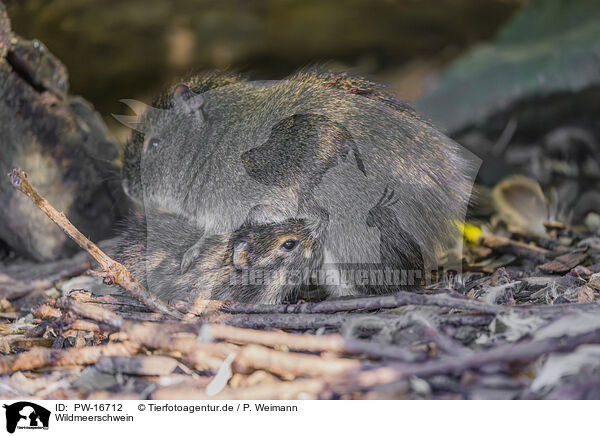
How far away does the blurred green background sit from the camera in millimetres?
5371

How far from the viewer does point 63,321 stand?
6.43ft

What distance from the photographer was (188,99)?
2965 mm

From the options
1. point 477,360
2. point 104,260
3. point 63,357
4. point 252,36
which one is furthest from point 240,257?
point 252,36

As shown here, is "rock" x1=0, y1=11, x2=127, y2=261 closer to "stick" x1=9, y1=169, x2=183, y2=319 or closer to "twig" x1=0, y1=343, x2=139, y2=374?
"stick" x1=9, y1=169, x2=183, y2=319

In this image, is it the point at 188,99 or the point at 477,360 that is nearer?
the point at 477,360

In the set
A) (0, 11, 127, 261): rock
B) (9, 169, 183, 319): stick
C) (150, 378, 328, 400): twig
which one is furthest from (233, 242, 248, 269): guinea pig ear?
(0, 11, 127, 261): rock

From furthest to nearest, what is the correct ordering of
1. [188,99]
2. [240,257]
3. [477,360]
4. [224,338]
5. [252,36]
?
[252,36] < [188,99] < [240,257] < [224,338] < [477,360]

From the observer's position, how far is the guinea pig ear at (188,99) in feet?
9.62

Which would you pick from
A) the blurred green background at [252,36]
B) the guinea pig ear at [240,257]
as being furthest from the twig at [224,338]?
the blurred green background at [252,36]

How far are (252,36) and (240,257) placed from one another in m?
3.96

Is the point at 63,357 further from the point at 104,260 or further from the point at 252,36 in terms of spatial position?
the point at 252,36
